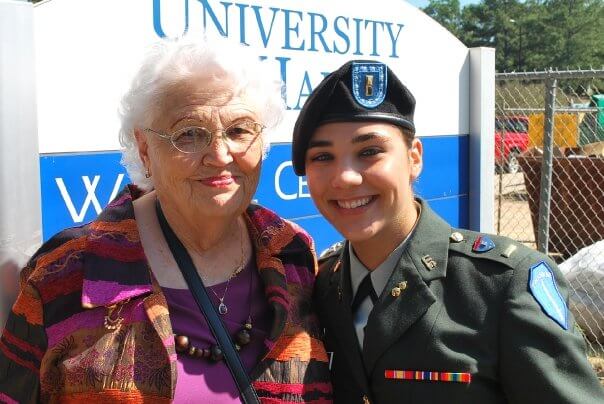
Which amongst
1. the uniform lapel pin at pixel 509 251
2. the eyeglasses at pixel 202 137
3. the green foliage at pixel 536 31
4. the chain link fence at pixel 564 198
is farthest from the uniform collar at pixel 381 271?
the green foliage at pixel 536 31

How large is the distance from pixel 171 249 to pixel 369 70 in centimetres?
77

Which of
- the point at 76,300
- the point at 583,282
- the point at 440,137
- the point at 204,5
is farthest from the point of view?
the point at 583,282

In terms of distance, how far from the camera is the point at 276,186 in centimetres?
327

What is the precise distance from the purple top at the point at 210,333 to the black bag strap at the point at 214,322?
2cm

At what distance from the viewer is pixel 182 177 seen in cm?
209

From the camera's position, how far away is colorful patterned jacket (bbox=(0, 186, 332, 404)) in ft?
6.23

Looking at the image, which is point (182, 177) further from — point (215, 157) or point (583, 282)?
point (583, 282)

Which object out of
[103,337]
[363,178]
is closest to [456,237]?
[363,178]

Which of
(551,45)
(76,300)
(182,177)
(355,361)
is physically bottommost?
(355,361)

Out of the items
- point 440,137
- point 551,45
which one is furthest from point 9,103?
point 551,45

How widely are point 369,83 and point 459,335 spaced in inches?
28.2

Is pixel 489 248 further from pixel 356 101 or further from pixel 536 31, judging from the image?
pixel 536 31

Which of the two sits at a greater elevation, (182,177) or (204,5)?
(204,5)

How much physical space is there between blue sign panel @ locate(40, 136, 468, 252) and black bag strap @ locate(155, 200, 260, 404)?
0.48m
